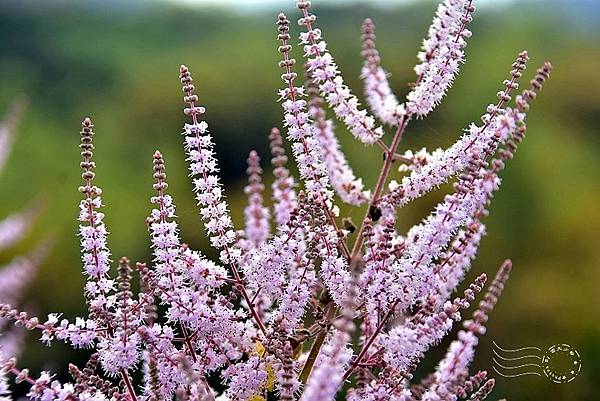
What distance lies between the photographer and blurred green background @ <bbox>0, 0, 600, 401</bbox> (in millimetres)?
8367

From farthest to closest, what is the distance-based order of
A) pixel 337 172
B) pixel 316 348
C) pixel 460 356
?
pixel 337 172 → pixel 316 348 → pixel 460 356

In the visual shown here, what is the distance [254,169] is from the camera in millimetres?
1549

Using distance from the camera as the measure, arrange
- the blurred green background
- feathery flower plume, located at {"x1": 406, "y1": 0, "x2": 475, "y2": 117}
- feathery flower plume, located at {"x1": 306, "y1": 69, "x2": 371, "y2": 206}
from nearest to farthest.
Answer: feathery flower plume, located at {"x1": 406, "y1": 0, "x2": 475, "y2": 117}
feathery flower plume, located at {"x1": 306, "y1": 69, "x2": 371, "y2": 206}
the blurred green background

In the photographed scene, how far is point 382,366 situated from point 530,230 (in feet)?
28.3

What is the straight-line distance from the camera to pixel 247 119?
1127 centimetres

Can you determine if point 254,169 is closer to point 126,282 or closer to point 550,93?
point 126,282

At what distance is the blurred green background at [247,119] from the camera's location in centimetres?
837

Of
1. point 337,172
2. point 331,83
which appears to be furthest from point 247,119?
point 331,83

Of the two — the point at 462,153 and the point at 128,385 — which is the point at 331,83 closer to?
the point at 462,153

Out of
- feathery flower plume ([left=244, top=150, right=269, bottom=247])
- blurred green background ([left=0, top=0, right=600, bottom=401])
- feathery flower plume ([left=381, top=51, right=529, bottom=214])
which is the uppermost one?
blurred green background ([left=0, top=0, right=600, bottom=401])

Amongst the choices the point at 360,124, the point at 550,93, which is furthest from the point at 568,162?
the point at 360,124

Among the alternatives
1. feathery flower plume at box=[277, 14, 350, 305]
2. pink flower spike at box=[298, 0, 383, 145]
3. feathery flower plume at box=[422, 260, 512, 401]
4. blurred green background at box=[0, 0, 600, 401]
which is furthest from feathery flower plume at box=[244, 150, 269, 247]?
blurred green background at box=[0, 0, 600, 401]

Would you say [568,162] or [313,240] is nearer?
[313,240]

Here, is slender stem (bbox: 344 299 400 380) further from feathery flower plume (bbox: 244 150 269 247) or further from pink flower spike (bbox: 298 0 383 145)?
pink flower spike (bbox: 298 0 383 145)
